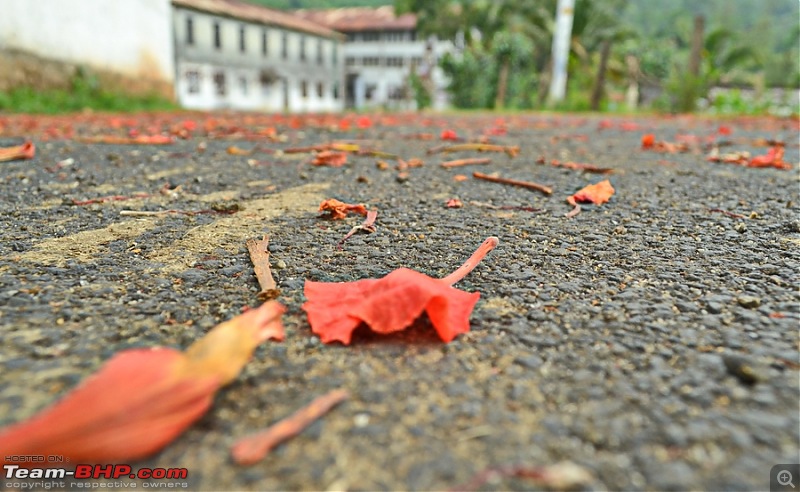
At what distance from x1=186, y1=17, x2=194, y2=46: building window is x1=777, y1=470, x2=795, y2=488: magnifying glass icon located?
28637 millimetres

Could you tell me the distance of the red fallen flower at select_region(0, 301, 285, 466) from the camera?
2.46ft

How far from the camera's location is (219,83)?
27.5 metres

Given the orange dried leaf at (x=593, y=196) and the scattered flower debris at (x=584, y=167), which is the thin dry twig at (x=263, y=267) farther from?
the scattered flower debris at (x=584, y=167)

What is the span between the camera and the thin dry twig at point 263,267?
1352 mm

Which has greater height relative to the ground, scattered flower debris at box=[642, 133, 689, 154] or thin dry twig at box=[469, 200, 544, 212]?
scattered flower debris at box=[642, 133, 689, 154]

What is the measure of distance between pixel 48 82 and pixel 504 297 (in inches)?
421

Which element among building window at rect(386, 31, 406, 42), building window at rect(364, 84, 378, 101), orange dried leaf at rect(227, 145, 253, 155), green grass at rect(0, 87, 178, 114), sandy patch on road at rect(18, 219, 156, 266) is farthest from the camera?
building window at rect(364, 84, 378, 101)

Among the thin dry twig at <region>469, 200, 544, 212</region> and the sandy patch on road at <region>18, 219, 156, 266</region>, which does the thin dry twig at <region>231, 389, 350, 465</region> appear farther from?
the thin dry twig at <region>469, 200, 544, 212</region>

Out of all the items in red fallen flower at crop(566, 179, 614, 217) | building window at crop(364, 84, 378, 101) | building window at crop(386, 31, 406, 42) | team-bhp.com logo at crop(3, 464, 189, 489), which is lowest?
team-bhp.com logo at crop(3, 464, 189, 489)

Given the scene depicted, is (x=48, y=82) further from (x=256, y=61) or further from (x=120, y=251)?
(x=256, y=61)

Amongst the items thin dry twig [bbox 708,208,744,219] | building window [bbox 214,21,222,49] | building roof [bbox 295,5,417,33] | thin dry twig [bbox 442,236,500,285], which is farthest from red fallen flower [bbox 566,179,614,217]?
building roof [bbox 295,5,417,33]

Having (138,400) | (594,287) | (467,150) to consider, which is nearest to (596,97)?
(467,150)

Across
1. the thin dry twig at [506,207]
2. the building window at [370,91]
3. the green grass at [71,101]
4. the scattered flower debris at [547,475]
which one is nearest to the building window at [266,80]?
the building window at [370,91]

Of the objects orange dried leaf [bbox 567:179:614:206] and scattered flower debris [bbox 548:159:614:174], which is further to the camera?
scattered flower debris [bbox 548:159:614:174]
